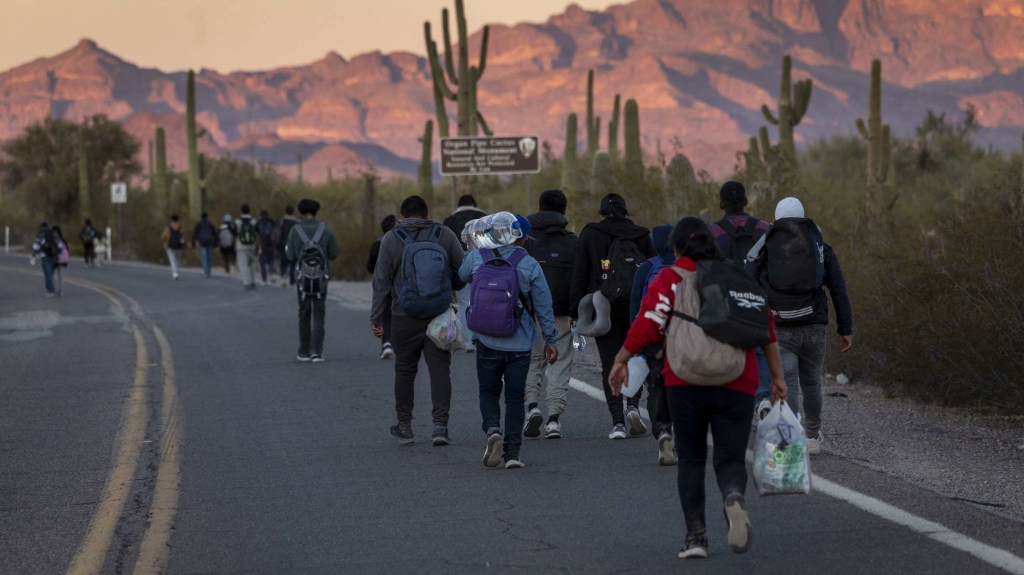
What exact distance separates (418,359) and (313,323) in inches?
268

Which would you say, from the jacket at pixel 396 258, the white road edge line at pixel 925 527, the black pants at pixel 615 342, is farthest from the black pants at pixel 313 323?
the white road edge line at pixel 925 527

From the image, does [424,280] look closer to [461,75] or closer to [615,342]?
[615,342]

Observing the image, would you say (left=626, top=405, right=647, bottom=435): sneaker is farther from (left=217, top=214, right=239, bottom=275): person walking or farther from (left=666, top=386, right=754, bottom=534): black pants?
(left=217, top=214, right=239, bottom=275): person walking

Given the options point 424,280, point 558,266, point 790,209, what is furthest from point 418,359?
point 790,209

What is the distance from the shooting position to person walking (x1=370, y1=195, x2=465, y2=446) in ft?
36.6

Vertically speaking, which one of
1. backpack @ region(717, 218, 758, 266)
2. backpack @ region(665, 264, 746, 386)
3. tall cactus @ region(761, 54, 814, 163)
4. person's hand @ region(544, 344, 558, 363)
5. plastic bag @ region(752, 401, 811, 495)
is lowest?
plastic bag @ region(752, 401, 811, 495)

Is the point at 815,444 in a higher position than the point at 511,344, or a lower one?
lower

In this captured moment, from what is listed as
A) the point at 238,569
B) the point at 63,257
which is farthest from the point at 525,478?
the point at 63,257

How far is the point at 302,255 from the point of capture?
685 inches

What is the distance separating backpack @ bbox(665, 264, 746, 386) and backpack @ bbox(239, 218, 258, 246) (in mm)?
26775

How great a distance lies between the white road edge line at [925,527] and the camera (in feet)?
23.8

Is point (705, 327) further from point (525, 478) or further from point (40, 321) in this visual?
point (40, 321)

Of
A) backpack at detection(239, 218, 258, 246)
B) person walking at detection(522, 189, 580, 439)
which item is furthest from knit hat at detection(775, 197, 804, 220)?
backpack at detection(239, 218, 258, 246)

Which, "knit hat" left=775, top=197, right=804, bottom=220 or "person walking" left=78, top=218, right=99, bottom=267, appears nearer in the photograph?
"knit hat" left=775, top=197, right=804, bottom=220
